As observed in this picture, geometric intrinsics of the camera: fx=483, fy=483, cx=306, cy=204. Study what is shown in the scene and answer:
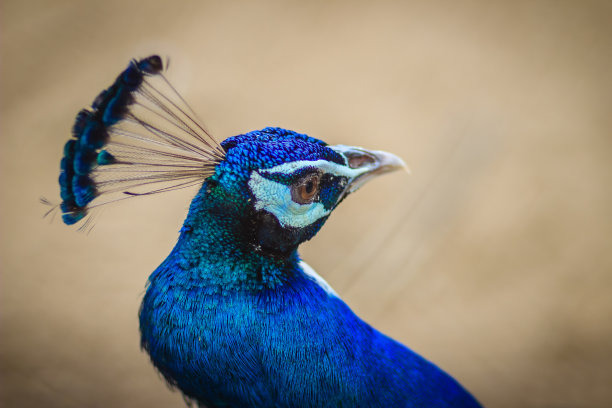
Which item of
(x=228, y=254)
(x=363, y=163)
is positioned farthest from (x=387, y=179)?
(x=228, y=254)

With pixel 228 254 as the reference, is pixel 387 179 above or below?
above

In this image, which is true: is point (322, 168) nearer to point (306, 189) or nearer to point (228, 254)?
point (306, 189)

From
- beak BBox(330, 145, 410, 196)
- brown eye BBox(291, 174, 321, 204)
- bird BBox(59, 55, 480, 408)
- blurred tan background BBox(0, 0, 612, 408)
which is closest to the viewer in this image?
bird BBox(59, 55, 480, 408)

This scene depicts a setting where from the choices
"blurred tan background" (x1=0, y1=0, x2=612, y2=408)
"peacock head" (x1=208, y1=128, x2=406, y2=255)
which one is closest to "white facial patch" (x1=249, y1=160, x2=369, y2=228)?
"peacock head" (x1=208, y1=128, x2=406, y2=255)

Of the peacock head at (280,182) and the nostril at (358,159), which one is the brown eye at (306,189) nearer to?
the peacock head at (280,182)

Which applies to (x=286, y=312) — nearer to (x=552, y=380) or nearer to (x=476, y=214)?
(x=552, y=380)

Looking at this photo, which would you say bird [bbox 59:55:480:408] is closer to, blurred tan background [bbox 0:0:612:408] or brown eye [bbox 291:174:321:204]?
brown eye [bbox 291:174:321:204]

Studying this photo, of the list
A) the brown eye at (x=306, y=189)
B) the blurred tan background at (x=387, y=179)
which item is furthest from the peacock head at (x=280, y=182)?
the blurred tan background at (x=387, y=179)
